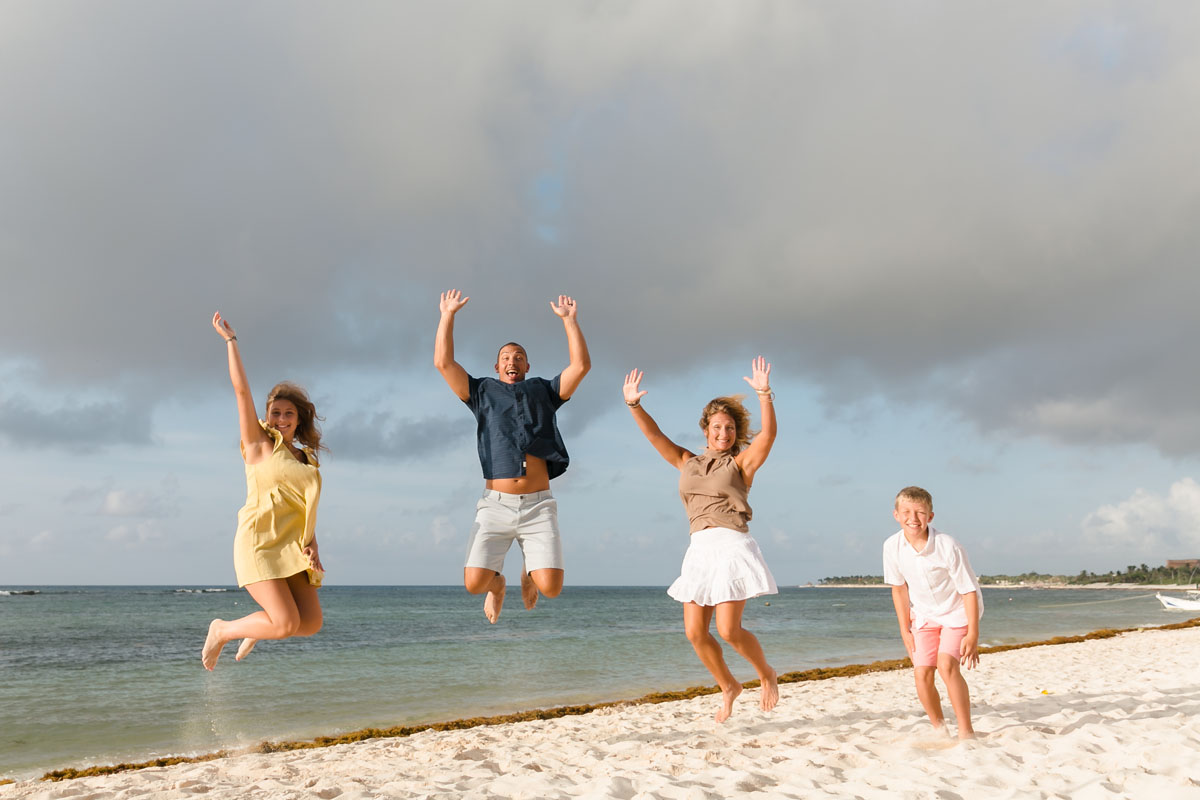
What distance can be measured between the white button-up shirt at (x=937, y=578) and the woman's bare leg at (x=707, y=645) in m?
1.39

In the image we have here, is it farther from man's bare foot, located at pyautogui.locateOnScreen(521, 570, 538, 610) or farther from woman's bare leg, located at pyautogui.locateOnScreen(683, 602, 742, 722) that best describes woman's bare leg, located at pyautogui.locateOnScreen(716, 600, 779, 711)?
man's bare foot, located at pyautogui.locateOnScreen(521, 570, 538, 610)

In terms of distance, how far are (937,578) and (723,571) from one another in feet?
5.09

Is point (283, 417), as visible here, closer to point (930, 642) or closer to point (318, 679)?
point (930, 642)

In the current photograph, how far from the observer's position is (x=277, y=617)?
18.2ft

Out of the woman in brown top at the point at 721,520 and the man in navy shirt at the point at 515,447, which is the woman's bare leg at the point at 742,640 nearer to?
the woman in brown top at the point at 721,520

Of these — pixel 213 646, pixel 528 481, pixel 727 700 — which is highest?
pixel 528 481

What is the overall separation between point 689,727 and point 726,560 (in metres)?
3.50

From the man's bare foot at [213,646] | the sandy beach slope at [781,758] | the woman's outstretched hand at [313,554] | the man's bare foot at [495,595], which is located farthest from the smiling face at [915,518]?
the man's bare foot at [213,646]

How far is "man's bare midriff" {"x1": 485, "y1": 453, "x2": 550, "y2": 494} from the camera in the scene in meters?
6.63

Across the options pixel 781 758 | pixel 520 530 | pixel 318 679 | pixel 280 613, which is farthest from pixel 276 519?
pixel 318 679

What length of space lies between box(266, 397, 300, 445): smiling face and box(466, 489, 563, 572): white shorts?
1612 millimetres

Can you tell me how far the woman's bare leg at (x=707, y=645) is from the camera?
6.34 m

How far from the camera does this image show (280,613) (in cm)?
554

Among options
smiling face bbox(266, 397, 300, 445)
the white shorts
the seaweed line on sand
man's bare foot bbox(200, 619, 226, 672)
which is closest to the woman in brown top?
the white shorts
